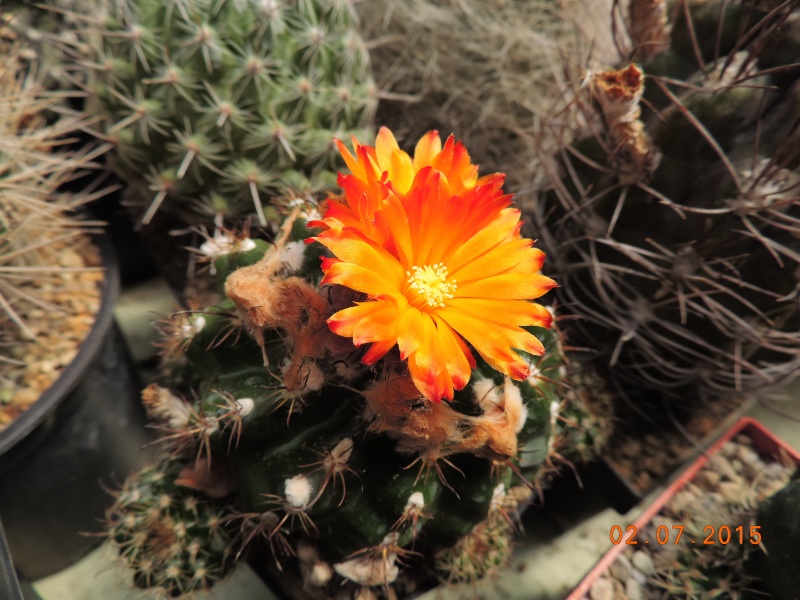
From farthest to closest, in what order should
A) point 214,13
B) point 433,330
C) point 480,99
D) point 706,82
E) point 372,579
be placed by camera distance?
point 480,99 → point 214,13 → point 706,82 → point 372,579 → point 433,330

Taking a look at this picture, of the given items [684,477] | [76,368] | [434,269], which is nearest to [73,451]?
[76,368]

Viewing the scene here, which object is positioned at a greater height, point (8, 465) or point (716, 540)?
point (716, 540)

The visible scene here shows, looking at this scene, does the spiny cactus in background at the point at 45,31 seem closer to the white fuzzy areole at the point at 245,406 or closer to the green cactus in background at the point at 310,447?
the green cactus in background at the point at 310,447

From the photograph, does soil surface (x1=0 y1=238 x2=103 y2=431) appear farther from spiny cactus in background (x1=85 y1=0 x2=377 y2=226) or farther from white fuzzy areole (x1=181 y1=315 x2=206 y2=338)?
white fuzzy areole (x1=181 y1=315 x2=206 y2=338)

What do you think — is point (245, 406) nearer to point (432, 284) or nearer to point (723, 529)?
point (432, 284)

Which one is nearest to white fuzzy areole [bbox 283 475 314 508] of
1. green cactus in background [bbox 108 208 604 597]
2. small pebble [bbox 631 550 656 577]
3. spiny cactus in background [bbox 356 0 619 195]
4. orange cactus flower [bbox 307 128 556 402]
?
green cactus in background [bbox 108 208 604 597]

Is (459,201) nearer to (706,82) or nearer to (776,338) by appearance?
(706,82)

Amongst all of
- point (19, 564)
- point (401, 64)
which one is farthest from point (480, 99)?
point (19, 564)
